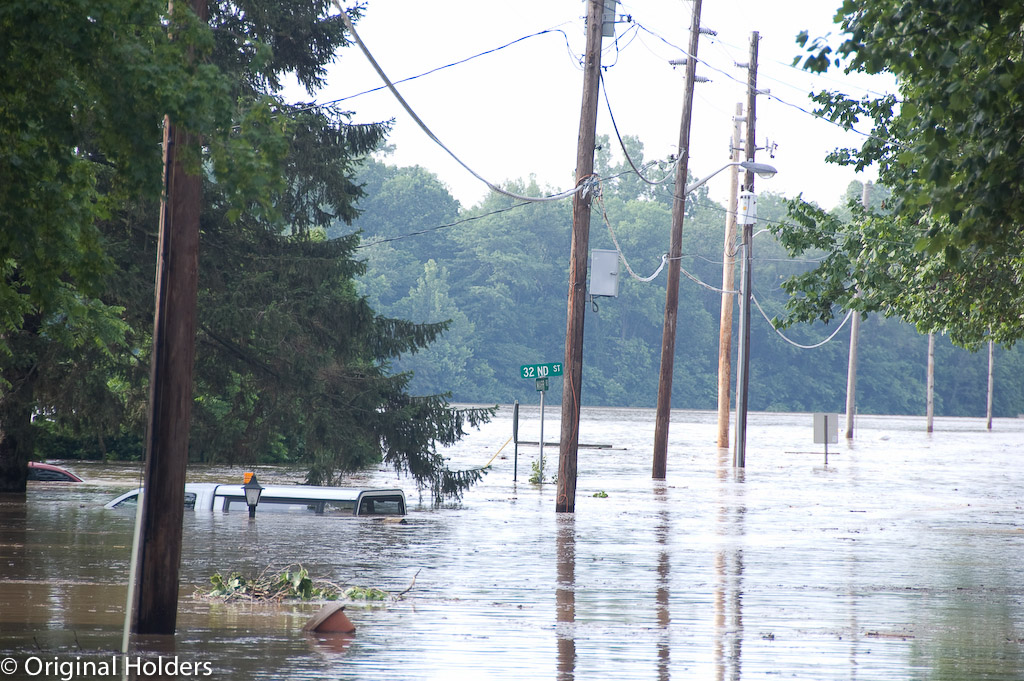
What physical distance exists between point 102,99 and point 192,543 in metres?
8.75

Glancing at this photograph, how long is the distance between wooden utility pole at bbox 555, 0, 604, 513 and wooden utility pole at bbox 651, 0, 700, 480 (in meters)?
9.98

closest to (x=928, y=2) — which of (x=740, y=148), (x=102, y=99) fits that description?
(x=102, y=99)

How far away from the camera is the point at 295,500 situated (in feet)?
69.5

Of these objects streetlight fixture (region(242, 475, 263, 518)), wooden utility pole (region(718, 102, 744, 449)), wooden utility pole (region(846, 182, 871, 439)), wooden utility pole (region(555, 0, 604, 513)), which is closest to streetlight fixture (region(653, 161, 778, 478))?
wooden utility pole (region(718, 102, 744, 449))

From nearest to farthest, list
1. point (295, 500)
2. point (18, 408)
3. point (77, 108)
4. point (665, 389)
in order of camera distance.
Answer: point (77, 108) < point (295, 500) < point (18, 408) < point (665, 389)

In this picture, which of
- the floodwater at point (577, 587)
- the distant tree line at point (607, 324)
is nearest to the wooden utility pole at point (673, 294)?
the floodwater at point (577, 587)

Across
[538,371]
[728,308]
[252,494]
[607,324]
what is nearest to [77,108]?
[252,494]

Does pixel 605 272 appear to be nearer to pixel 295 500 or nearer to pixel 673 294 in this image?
pixel 295 500

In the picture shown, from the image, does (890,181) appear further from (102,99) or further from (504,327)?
(504,327)

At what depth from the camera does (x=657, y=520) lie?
20.7 meters

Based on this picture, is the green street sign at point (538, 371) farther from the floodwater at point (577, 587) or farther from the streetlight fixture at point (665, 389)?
the streetlight fixture at point (665, 389)

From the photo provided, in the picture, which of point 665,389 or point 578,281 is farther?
point 665,389

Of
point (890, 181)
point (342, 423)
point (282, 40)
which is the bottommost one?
point (342, 423)

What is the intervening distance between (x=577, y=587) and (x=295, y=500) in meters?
9.48
